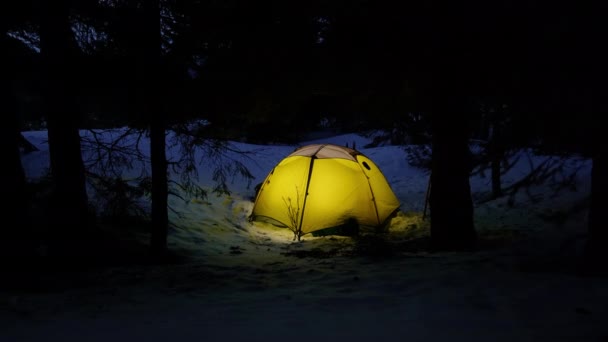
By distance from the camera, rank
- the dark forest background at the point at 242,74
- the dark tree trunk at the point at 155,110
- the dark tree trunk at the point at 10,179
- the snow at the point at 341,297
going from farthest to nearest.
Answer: the dark tree trunk at the point at 155,110 → the dark tree trunk at the point at 10,179 → the dark forest background at the point at 242,74 → the snow at the point at 341,297

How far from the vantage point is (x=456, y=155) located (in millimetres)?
7273

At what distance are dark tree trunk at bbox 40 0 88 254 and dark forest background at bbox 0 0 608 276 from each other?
0.02 m

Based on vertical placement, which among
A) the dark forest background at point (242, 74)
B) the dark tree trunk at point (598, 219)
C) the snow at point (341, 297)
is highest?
the dark forest background at point (242, 74)

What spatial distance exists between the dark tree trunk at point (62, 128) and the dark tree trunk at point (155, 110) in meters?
1.10

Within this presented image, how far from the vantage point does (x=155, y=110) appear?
6406mm

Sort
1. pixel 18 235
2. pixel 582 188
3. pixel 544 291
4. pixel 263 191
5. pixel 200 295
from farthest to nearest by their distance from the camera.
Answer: pixel 263 191 < pixel 582 188 < pixel 18 235 < pixel 200 295 < pixel 544 291

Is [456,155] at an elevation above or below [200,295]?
above

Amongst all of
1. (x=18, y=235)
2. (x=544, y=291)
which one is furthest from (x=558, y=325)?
(x=18, y=235)

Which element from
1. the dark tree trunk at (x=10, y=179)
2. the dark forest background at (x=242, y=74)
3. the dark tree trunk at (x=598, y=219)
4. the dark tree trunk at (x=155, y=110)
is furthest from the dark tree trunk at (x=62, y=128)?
the dark tree trunk at (x=598, y=219)

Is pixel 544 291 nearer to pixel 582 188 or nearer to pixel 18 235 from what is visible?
pixel 18 235

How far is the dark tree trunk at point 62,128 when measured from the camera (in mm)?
5926

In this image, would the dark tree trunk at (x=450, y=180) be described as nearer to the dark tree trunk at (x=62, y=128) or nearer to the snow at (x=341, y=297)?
the snow at (x=341, y=297)

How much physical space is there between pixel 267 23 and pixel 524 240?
5890 millimetres

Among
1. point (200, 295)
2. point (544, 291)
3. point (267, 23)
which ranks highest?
point (267, 23)
